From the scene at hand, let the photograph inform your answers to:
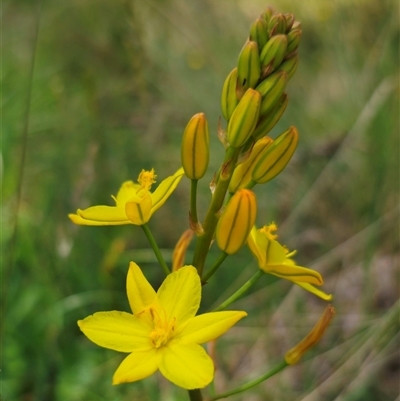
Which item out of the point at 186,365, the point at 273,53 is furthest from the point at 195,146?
the point at 186,365

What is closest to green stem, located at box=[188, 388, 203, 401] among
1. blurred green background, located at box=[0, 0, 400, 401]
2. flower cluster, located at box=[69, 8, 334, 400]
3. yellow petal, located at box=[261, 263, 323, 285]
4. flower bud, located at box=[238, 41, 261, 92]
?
flower cluster, located at box=[69, 8, 334, 400]

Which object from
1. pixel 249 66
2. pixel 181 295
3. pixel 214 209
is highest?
pixel 249 66

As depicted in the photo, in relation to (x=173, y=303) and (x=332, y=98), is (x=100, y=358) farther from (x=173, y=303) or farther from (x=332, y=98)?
(x=332, y=98)

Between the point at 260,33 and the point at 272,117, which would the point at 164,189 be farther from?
the point at 260,33

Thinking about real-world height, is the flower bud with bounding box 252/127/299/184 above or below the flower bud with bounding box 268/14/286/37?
below

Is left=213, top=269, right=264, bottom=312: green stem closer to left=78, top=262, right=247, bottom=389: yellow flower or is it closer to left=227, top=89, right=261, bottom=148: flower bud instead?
left=78, top=262, right=247, bottom=389: yellow flower

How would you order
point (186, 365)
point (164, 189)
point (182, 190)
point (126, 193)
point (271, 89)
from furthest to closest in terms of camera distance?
point (182, 190) < point (126, 193) < point (164, 189) < point (271, 89) < point (186, 365)

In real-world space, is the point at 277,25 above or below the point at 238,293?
above
